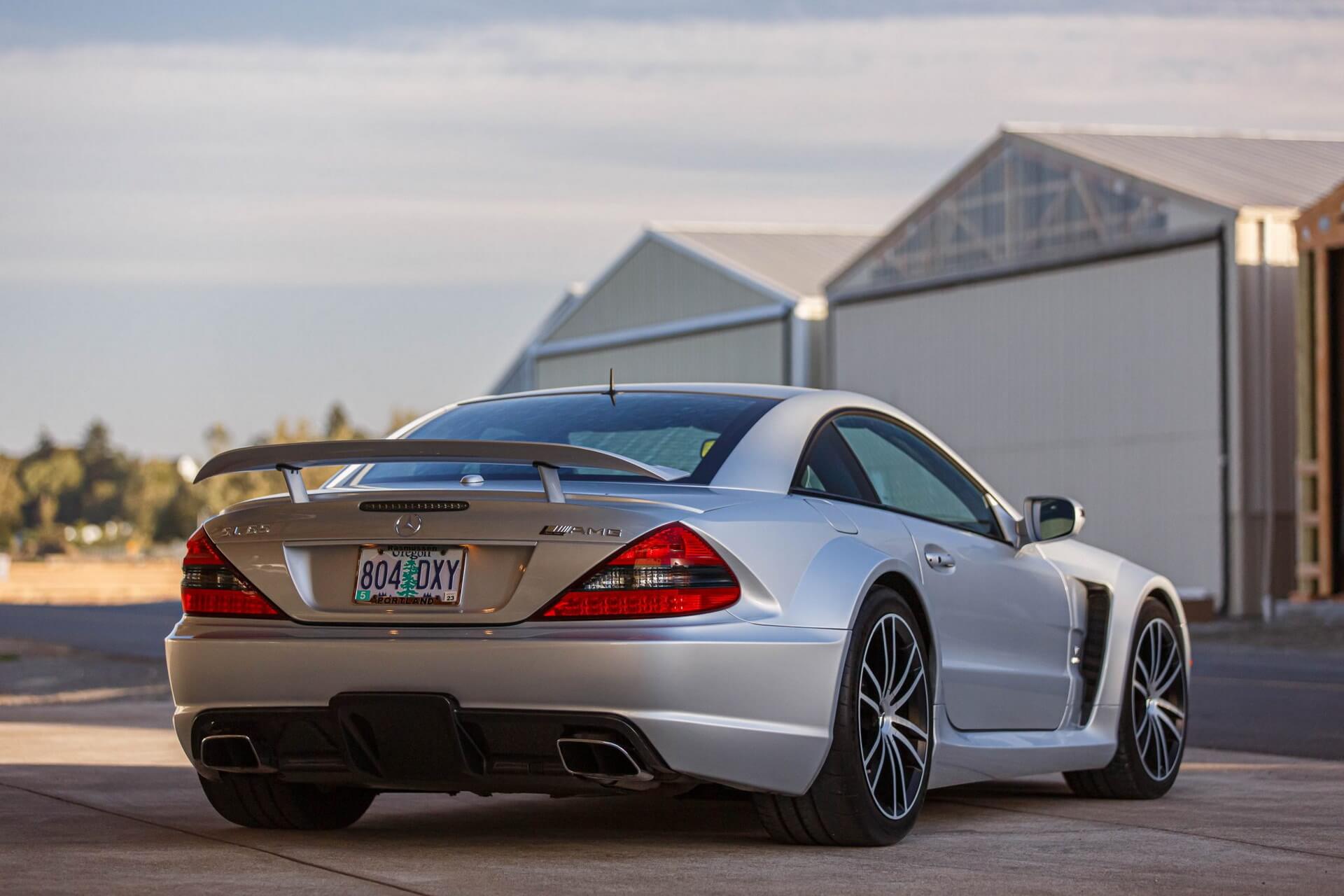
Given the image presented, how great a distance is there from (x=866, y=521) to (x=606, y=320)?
1723 inches

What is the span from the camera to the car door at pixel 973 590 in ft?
20.9

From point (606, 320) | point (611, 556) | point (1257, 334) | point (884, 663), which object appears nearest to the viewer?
point (611, 556)

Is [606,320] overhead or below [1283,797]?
overhead

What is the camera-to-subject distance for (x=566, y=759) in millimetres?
5309

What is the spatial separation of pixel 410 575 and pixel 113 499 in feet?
641

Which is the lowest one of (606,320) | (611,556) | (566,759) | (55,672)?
(55,672)

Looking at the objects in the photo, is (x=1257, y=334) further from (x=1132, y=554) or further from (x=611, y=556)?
(x=611, y=556)

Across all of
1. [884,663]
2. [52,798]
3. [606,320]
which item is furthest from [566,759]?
[606,320]

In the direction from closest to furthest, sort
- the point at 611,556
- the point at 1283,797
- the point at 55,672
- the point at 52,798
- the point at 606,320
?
the point at 611,556
the point at 52,798
the point at 1283,797
the point at 55,672
the point at 606,320

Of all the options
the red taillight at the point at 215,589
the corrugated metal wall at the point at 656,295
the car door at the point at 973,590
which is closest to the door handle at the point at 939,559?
the car door at the point at 973,590

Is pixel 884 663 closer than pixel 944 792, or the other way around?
pixel 884 663

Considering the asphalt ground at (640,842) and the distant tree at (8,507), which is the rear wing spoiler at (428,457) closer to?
the asphalt ground at (640,842)

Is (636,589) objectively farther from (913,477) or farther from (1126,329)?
(1126,329)

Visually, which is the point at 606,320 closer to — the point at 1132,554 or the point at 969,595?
the point at 1132,554
